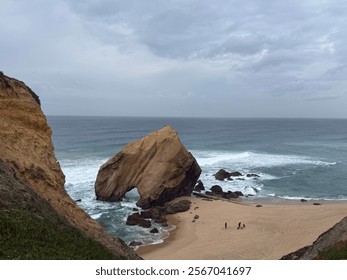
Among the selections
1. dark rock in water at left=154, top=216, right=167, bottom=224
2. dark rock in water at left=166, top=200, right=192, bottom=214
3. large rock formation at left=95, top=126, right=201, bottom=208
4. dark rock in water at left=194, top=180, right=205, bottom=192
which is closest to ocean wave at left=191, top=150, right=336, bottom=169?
dark rock in water at left=194, top=180, right=205, bottom=192

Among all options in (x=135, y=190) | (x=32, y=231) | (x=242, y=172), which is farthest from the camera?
(x=242, y=172)

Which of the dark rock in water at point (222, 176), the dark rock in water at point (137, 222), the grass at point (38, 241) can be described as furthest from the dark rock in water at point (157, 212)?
the grass at point (38, 241)

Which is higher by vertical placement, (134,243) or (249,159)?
(249,159)

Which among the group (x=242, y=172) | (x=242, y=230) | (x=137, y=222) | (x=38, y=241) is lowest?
(x=137, y=222)

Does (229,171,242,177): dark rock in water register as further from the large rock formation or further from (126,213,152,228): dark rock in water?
(126,213,152,228): dark rock in water

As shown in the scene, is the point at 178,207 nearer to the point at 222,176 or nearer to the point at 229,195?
the point at 229,195

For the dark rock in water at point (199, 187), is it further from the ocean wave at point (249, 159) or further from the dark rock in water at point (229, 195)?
the ocean wave at point (249, 159)

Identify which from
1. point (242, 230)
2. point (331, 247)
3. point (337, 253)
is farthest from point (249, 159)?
point (337, 253)
